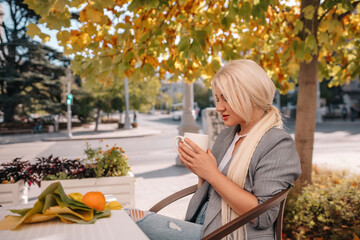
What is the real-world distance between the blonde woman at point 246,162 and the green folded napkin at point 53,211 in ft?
1.68

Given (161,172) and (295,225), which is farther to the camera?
(161,172)

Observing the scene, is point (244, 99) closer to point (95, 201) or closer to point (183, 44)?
point (95, 201)

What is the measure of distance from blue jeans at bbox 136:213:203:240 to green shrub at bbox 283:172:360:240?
2163mm

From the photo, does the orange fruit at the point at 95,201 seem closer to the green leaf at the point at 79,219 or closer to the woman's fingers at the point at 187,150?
the green leaf at the point at 79,219

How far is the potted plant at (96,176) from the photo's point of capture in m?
4.07

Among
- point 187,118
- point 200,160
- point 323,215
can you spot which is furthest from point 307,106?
point 187,118

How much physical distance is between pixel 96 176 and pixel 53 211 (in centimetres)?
286

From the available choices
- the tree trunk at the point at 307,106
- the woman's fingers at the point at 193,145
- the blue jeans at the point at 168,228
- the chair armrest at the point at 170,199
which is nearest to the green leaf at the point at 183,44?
the chair armrest at the point at 170,199

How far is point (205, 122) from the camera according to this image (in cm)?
748

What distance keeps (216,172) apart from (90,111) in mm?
25918

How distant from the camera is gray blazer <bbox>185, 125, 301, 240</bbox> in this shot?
156cm

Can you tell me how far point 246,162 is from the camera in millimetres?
1643

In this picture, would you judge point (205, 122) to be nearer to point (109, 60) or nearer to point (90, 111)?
point (109, 60)

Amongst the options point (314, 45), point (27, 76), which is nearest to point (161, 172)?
point (314, 45)
